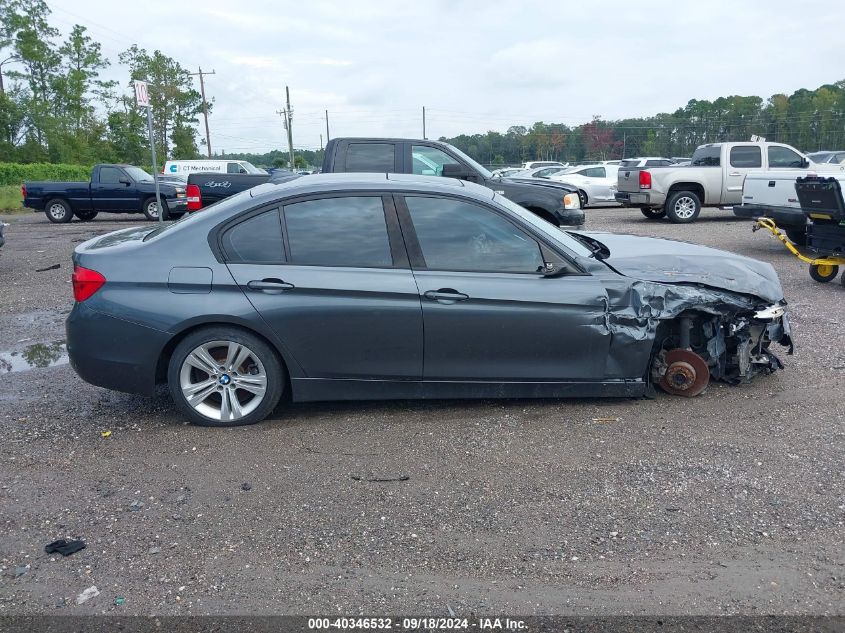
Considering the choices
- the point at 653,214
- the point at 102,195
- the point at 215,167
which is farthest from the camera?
the point at 215,167

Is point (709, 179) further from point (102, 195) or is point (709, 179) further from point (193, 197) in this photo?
point (102, 195)

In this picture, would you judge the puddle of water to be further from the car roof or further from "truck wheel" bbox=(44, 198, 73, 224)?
"truck wheel" bbox=(44, 198, 73, 224)

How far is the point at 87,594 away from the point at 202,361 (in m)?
1.87

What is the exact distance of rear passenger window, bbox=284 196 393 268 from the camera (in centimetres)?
476

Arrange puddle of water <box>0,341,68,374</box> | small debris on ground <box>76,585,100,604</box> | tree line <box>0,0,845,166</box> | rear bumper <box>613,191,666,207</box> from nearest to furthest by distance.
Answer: small debris on ground <box>76,585,100,604</box> < puddle of water <box>0,341,68,374</box> < rear bumper <box>613,191,666,207</box> < tree line <box>0,0,845,166</box>

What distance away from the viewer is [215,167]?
104 ft

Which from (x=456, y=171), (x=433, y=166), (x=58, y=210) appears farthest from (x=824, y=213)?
(x=58, y=210)

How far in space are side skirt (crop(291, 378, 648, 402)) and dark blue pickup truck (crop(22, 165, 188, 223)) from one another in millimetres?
17157

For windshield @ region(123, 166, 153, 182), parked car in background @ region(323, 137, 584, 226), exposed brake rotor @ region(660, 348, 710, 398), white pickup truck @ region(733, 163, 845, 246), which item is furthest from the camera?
windshield @ region(123, 166, 153, 182)

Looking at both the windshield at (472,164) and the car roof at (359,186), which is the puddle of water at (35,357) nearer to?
the car roof at (359,186)

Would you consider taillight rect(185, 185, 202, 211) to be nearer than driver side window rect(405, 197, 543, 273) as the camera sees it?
No

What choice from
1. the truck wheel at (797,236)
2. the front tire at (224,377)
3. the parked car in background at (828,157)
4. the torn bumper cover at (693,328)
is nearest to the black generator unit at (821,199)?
the truck wheel at (797,236)

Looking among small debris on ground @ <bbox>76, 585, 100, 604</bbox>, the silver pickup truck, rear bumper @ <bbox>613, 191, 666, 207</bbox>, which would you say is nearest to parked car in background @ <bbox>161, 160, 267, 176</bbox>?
rear bumper @ <bbox>613, 191, 666, 207</bbox>

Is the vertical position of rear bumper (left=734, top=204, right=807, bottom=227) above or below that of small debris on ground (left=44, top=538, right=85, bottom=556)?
above
